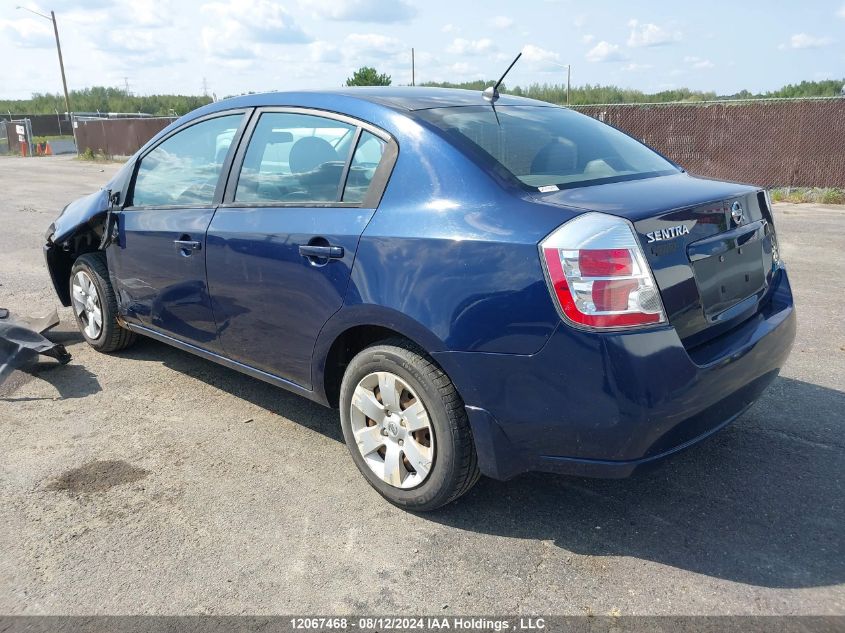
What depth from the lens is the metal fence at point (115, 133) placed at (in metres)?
29.2

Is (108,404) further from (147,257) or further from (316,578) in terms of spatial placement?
(316,578)

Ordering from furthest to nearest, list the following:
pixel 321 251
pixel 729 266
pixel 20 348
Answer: pixel 20 348, pixel 321 251, pixel 729 266

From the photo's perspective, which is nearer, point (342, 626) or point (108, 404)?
point (342, 626)

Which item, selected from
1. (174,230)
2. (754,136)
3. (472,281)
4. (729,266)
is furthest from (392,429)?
(754,136)

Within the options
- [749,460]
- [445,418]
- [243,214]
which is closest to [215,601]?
[445,418]

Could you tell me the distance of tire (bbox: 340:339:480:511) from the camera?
284 centimetres

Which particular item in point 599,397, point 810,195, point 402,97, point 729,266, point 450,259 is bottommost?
point 810,195

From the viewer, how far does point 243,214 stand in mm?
3650

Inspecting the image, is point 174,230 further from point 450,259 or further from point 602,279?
point 602,279

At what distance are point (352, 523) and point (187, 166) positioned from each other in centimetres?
233

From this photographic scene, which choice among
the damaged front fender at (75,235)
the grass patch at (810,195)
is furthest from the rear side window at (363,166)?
the grass patch at (810,195)

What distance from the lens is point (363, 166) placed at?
3.20m

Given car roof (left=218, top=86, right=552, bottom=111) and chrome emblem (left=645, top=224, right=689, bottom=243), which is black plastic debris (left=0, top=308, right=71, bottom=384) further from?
chrome emblem (left=645, top=224, right=689, bottom=243)

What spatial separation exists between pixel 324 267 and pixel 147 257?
1.64 m
